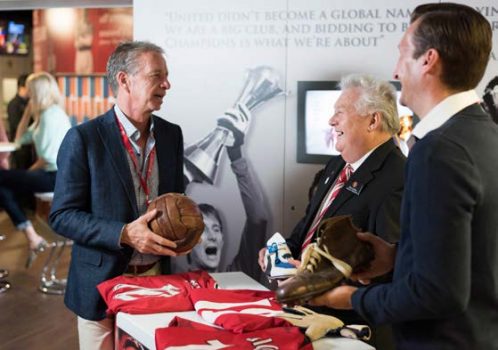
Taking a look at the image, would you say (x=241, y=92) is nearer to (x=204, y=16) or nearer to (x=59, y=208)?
(x=204, y=16)

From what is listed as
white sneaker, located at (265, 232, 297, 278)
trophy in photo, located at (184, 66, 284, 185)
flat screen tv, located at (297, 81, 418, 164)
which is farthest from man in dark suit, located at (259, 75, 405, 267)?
trophy in photo, located at (184, 66, 284, 185)

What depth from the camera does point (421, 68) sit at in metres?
1.48

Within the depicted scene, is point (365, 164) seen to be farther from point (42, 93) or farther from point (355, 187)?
point (42, 93)

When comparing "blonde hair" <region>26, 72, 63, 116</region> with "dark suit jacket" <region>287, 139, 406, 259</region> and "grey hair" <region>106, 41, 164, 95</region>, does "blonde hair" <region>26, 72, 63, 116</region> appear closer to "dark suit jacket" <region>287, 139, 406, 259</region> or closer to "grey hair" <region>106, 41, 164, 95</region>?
"grey hair" <region>106, 41, 164, 95</region>

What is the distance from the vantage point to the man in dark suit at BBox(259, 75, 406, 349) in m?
2.50

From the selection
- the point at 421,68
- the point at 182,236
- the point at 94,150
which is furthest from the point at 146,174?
the point at 421,68

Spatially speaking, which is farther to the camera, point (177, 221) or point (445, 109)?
point (177, 221)

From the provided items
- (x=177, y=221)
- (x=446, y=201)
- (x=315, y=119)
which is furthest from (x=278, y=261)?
(x=315, y=119)

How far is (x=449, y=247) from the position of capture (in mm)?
1344

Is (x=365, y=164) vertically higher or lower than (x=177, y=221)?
higher

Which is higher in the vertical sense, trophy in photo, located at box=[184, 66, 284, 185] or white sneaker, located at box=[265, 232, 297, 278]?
trophy in photo, located at box=[184, 66, 284, 185]

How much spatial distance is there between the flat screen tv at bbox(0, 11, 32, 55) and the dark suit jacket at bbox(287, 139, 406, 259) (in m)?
9.11

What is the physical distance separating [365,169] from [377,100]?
0.32 meters

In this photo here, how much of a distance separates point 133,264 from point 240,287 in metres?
0.46
